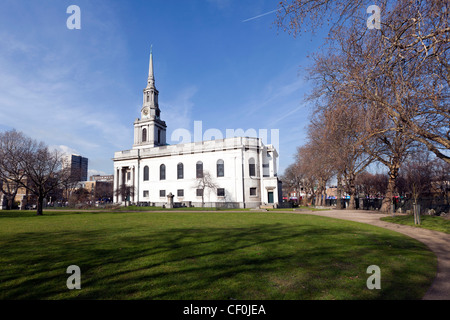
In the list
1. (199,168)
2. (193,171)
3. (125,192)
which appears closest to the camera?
(199,168)

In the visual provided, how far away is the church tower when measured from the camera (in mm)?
60000

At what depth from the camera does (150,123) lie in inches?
2361

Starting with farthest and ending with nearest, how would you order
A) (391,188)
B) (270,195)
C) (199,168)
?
(199,168)
(270,195)
(391,188)

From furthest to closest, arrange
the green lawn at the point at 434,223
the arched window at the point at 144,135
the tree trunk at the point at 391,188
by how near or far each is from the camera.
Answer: the arched window at the point at 144,135
the tree trunk at the point at 391,188
the green lawn at the point at 434,223

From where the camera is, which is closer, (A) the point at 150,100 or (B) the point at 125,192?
(B) the point at 125,192

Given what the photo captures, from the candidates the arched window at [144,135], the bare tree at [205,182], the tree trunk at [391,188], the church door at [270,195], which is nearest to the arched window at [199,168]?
the bare tree at [205,182]

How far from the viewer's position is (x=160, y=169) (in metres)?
55.4

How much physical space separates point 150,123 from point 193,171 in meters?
17.7

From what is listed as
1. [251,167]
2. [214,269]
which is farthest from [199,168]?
[214,269]

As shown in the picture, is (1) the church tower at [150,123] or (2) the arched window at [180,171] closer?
(2) the arched window at [180,171]

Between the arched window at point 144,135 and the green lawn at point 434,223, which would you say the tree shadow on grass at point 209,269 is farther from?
the arched window at point 144,135

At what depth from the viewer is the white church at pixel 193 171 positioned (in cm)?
4762

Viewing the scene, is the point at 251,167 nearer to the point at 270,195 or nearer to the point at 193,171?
the point at 270,195
